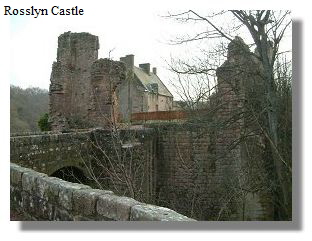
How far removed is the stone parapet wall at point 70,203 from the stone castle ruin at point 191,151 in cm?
50

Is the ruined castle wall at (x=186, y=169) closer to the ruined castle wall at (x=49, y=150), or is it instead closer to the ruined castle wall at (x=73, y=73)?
the ruined castle wall at (x=49, y=150)

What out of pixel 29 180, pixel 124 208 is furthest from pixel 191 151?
pixel 124 208

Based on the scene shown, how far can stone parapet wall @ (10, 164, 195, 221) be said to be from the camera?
10.9ft

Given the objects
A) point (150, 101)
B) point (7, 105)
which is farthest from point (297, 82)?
point (150, 101)

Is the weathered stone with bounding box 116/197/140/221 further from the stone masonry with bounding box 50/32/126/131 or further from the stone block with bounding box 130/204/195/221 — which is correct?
the stone masonry with bounding box 50/32/126/131

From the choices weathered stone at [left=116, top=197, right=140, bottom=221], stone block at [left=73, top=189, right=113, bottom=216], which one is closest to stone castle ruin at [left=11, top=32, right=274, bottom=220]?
stone block at [left=73, top=189, right=113, bottom=216]

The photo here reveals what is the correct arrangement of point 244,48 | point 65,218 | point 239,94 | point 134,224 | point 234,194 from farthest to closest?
point 234,194, point 239,94, point 244,48, point 65,218, point 134,224

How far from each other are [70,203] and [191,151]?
312 inches

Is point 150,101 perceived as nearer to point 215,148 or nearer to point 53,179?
point 215,148

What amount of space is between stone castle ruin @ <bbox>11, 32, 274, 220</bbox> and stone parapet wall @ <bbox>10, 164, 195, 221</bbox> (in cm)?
50

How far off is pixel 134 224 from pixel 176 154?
8.48 meters

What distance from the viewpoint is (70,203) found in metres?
4.05

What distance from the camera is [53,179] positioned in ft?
15.2

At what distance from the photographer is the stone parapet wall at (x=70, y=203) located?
10.9 feet
